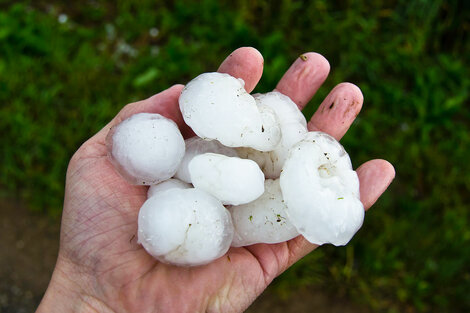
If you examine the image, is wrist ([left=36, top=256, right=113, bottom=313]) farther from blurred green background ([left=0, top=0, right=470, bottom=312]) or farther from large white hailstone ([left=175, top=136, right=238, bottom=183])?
blurred green background ([left=0, top=0, right=470, bottom=312])

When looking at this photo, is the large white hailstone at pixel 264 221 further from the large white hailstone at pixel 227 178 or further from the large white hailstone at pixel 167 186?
the large white hailstone at pixel 167 186

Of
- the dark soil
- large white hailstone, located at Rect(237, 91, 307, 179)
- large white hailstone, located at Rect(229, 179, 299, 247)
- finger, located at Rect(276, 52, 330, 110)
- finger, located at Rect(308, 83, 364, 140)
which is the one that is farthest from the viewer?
the dark soil

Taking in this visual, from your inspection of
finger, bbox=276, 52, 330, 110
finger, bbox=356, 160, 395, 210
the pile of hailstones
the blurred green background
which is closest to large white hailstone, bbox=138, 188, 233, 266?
the pile of hailstones

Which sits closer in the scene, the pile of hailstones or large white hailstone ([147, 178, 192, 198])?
the pile of hailstones

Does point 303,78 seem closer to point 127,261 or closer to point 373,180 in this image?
point 373,180

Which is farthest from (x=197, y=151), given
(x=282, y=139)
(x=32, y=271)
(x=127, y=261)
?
(x=32, y=271)

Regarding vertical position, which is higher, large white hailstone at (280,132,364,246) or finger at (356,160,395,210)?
large white hailstone at (280,132,364,246)
